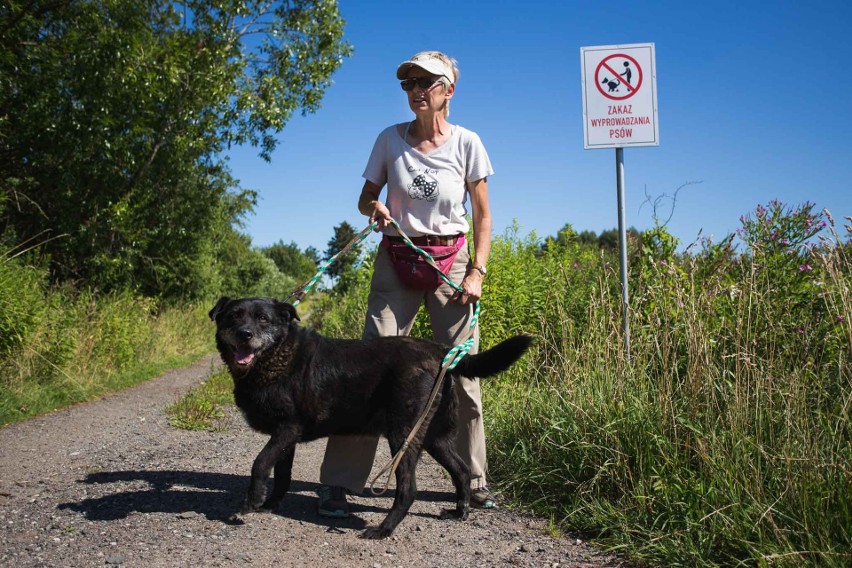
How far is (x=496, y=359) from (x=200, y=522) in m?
1.92

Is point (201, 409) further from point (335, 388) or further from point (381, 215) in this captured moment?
point (381, 215)

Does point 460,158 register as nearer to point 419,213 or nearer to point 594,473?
point 419,213

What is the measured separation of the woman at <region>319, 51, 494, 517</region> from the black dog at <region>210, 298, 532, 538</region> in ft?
1.01

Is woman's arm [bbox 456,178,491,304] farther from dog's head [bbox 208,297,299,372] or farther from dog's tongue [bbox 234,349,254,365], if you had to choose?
dog's tongue [bbox 234,349,254,365]

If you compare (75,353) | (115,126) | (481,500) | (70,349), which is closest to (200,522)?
(481,500)

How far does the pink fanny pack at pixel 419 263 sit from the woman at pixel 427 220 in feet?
0.11

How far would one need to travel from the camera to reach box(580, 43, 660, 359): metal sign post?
5297mm

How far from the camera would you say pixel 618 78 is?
17.5 feet

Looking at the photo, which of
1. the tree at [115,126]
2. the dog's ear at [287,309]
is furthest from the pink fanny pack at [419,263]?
the tree at [115,126]

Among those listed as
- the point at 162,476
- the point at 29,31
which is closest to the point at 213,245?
the point at 29,31

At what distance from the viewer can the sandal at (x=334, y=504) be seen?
12.5 ft

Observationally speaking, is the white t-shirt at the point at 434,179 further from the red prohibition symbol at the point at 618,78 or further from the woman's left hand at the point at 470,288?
the red prohibition symbol at the point at 618,78

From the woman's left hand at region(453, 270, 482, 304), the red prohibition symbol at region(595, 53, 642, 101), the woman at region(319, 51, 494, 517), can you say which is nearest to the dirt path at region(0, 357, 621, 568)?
the woman at region(319, 51, 494, 517)

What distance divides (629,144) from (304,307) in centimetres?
3084
